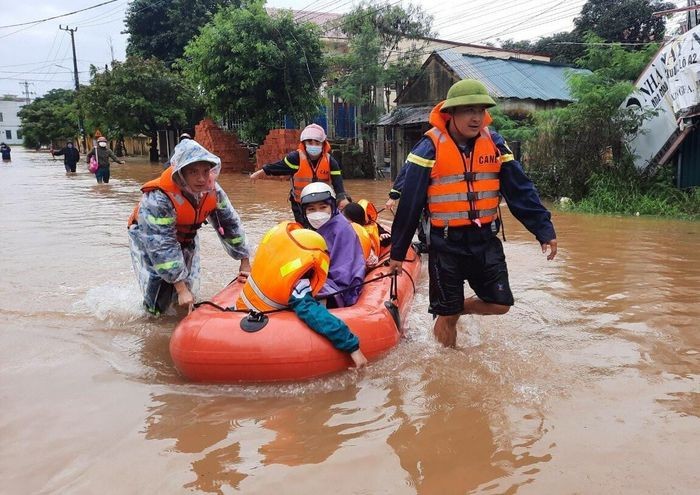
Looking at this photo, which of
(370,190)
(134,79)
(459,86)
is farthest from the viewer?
(134,79)

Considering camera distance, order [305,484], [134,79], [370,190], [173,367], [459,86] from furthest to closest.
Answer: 1. [134,79]
2. [370,190]
3. [173,367]
4. [459,86]
5. [305,484]

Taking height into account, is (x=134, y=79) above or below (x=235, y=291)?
above

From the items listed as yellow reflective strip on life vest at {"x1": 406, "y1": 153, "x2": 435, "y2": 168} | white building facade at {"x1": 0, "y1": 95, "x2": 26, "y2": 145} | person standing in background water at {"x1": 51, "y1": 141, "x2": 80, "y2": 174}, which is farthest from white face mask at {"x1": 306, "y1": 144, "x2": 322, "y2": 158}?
white building facade at {"x1": 0, "y1": 95, "x2": 26, "y2": 145}

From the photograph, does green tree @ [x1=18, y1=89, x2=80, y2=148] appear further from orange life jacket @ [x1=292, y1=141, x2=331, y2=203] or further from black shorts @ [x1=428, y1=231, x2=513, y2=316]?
black shorts @ [x1=428, y1=231, x2=513, y2=316]

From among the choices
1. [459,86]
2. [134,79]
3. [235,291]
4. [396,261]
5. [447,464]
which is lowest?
[447,464]

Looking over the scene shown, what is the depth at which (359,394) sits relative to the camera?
135 inches

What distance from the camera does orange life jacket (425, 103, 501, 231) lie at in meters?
3.35

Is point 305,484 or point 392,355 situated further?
point 392,355

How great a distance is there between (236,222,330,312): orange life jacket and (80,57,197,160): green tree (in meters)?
24.4

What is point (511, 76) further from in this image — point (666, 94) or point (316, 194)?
point (316, 194)

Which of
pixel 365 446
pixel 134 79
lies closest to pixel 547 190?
pixel 365 446

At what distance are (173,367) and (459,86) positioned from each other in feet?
8.24

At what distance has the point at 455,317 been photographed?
3.73 meters

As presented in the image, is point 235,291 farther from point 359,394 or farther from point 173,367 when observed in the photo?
point 359,394
